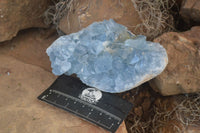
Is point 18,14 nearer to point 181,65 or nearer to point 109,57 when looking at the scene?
point 109,57

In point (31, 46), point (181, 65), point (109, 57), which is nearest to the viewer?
point (109, 57)

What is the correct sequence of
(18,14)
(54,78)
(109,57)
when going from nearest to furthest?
(109,57) → (54,78) → (18,14)

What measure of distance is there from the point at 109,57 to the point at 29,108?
0.54m

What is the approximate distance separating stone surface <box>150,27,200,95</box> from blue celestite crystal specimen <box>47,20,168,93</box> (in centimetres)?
14

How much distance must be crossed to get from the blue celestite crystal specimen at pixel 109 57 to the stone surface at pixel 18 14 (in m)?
0.50

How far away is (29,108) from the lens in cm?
132

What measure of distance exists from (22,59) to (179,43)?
1.16 meters

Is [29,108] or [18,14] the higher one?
[18,14]

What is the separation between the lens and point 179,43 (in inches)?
55.8

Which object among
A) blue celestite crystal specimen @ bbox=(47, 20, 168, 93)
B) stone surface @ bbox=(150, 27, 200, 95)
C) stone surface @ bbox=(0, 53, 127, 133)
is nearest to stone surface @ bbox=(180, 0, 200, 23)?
stone surface @ bbox=(150, 27, 200, 95)

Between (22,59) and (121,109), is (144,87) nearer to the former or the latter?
(121,109)

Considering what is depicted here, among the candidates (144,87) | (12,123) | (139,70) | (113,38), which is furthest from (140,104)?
(12,123)

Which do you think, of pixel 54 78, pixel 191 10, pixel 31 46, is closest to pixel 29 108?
pixel 54 78

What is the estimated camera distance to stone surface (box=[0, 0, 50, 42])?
1.58m
